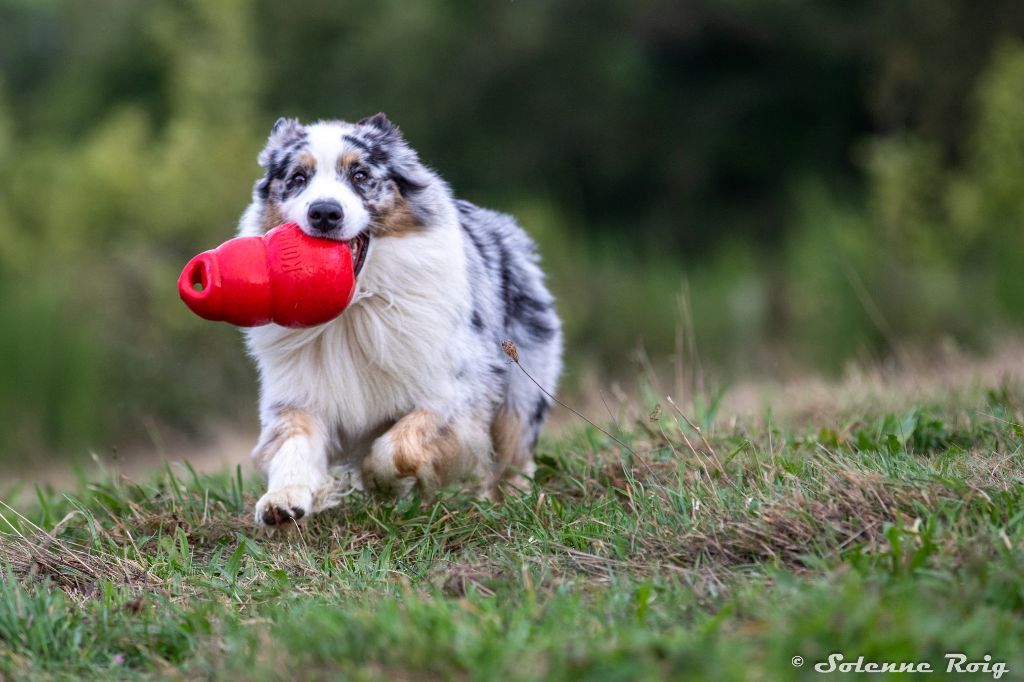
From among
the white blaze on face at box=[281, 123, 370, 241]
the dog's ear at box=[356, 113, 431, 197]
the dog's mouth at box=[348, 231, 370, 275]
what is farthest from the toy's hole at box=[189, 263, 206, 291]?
the dog's ear at box=[356, 113, 431, 197]

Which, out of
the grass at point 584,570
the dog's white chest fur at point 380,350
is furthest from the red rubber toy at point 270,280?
Answer: the grass at point 584,570

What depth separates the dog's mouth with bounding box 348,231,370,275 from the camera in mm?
4809

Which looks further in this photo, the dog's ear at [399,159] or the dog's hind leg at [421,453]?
the dog's ear at [399,159]

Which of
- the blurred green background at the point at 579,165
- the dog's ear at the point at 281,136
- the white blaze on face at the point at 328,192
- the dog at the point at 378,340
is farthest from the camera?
the blurred green background at the point at 579,165

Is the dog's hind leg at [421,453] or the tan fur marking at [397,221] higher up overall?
the tan fur marking at [397,221]

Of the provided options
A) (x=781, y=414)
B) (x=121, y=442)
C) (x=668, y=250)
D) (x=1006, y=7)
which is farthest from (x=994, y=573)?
(x=668, y=250)

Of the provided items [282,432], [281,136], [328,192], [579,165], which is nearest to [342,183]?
[328,192]

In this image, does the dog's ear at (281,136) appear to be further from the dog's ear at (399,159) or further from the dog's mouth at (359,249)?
the dog's mouth at (359,249)

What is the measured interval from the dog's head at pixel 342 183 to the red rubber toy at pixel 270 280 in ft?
0.37

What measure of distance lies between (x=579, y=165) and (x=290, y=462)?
70.5 feet

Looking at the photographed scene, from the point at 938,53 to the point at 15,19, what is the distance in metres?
22.3

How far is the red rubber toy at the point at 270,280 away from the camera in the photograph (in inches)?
174

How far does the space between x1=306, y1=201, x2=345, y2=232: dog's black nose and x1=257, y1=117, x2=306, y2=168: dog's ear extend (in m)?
0.53

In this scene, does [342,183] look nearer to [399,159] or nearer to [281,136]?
[399,159]
